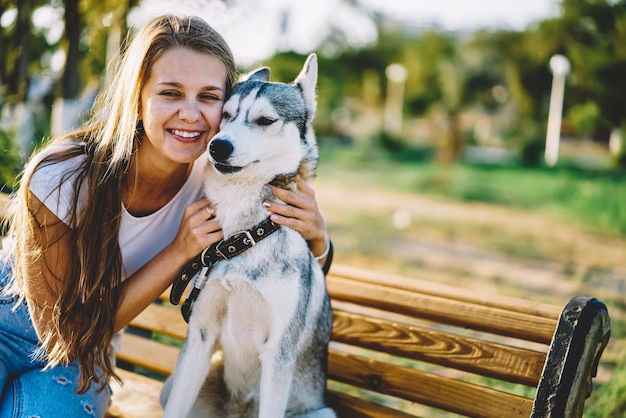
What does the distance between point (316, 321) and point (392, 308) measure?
393mm

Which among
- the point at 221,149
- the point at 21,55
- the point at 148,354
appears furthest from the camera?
the point at 21,55

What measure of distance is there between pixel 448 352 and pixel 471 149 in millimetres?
28505

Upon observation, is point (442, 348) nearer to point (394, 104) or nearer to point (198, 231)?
point (198, 231)

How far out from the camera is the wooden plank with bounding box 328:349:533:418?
2229mm

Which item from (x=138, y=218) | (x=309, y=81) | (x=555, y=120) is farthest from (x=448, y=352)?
(x=555, y=120)

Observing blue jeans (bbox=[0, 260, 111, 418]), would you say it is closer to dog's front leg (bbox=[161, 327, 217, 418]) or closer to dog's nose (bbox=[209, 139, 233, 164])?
dog's front leg (bbox=[161, 327, 217, 418])

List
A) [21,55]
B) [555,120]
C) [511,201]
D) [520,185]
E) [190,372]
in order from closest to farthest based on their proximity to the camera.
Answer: [190,372] < [21,55] < [511,201] < [520,185] < [555,120]

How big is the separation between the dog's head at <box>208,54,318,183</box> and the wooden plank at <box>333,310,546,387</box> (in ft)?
2.40

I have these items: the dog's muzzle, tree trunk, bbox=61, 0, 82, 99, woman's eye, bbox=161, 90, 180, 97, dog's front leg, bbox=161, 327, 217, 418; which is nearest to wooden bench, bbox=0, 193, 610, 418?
dog's front leg, bbox=161, 327, 217, 418

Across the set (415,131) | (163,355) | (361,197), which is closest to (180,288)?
(163,355)

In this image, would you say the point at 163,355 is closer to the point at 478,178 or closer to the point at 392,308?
the point at 392,308

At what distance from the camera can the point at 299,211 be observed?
2.23 metres

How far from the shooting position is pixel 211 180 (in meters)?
2.22

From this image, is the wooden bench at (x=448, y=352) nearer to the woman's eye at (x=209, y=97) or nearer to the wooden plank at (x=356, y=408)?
the wooden plank at (x=356, y=408)
